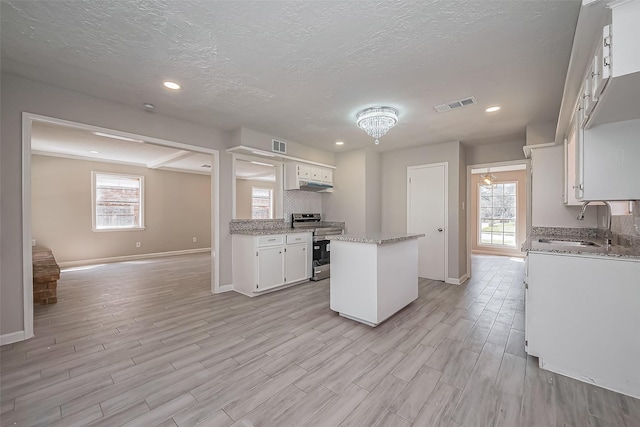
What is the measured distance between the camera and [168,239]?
24.7 ft

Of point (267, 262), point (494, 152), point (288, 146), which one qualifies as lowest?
point (267, 262)

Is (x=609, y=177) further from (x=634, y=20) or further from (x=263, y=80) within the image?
(x=263, y=80)

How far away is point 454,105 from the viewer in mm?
3090

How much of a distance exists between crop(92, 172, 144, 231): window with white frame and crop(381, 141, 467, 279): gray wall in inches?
250

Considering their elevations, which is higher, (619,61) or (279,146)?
(279,146)

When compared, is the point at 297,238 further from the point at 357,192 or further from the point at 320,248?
the point at 357,192

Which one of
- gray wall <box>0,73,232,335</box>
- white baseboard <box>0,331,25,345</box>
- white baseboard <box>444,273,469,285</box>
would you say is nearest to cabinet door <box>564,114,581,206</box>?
white baseboard <box>444,273,469,285</box>

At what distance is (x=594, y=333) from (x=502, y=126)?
2919 mm

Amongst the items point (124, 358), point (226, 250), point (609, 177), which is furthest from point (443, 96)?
point (124, 358)

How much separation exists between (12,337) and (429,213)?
565 cm

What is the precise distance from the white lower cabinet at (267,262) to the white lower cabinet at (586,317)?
3.06 m

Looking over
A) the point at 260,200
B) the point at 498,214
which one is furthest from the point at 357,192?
the point at 498,214

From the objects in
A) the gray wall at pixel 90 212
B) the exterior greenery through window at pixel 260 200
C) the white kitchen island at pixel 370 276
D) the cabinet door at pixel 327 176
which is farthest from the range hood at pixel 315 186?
the gray wall at pixel 90 212

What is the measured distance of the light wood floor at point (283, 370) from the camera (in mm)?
1607
